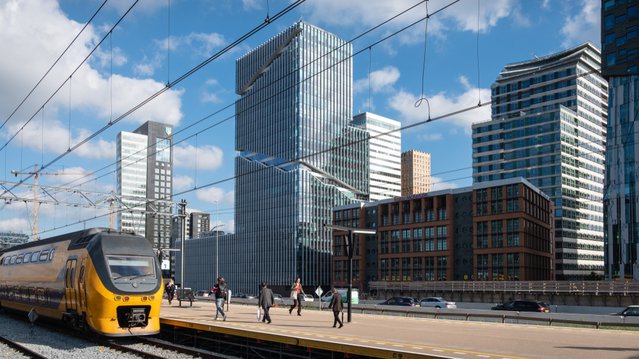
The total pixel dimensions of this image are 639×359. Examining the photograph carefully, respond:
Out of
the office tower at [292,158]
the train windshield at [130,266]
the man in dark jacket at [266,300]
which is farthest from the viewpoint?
the office tower at [292,158]

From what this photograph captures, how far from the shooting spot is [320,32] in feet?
497

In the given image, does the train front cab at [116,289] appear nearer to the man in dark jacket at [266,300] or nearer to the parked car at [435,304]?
the man in dark jacket at [266,300]

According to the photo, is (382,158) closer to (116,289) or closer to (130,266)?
(130,266)

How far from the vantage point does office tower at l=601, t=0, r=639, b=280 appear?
96.4 meters

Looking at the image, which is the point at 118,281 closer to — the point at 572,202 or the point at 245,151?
the point at 572,202

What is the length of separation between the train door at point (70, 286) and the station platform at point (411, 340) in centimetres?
379

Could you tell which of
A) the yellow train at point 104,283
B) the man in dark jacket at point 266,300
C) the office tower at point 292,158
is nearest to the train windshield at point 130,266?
the yellow train at point 104,283

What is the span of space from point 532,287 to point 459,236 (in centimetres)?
2943

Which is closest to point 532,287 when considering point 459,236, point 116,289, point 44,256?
point 459,236

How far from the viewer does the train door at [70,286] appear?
22859mm

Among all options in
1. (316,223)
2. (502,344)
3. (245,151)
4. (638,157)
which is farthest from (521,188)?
(245,151)

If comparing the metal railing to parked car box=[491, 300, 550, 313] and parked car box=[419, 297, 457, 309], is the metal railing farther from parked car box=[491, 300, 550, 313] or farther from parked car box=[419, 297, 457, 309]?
parked car box=[419, 297, 457, 309]

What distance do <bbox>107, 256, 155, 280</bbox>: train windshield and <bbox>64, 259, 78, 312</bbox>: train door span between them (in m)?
2.31

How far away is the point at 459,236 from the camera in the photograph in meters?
97.2
